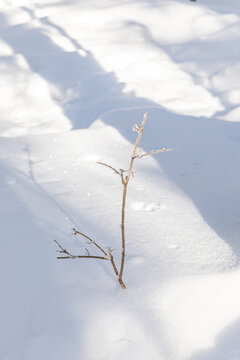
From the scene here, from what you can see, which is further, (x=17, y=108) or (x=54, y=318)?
(x=17, y=108)

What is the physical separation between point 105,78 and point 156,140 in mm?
2435

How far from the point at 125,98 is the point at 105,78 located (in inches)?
26.8

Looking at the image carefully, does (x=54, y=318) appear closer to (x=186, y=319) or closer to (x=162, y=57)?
(x=186, y=319)

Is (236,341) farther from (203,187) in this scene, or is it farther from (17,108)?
(17,108)

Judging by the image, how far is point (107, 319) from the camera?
1.43 metres

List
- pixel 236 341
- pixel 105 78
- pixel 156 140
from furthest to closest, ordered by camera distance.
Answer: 1. pixel 105 78
2. pixel 156 140
3. pixel 236 341

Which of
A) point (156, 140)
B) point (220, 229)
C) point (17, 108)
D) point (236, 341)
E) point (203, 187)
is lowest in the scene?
point (17, 108)

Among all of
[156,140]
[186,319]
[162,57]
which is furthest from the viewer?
[162,57]

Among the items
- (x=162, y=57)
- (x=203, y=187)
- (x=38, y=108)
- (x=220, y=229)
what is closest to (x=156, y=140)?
(x=203, y=187)

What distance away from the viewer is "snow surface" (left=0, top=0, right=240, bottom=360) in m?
1.42

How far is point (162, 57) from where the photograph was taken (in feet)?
20.3

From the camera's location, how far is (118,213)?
2137 millimetres

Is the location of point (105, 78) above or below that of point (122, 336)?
below

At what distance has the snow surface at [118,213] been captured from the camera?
1.42 metres
